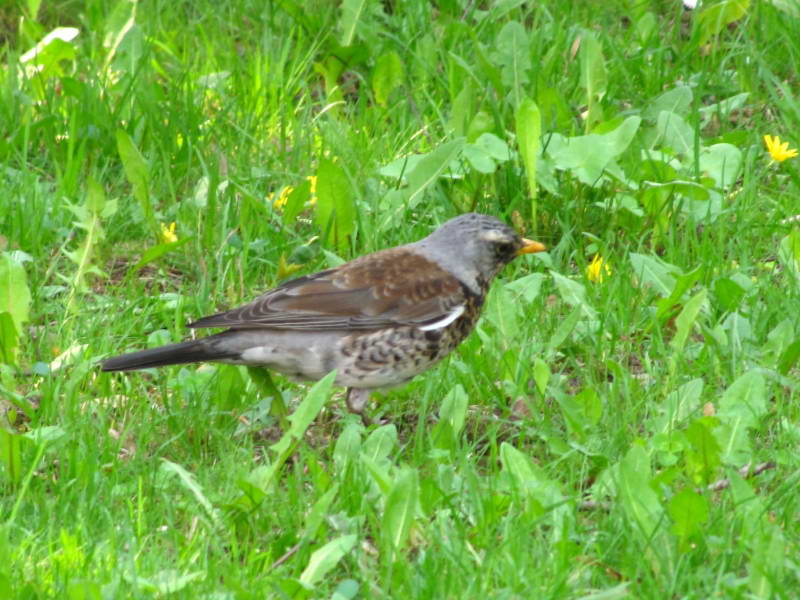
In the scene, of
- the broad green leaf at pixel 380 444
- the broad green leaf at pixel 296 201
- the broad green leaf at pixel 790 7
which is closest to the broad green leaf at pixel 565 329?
the broad green leaf at pixel 380 444

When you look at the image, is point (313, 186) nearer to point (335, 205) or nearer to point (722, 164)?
point (335, 205)

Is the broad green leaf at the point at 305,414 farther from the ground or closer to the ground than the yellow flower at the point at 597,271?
farther from the ground

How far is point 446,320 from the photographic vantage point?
516 cm

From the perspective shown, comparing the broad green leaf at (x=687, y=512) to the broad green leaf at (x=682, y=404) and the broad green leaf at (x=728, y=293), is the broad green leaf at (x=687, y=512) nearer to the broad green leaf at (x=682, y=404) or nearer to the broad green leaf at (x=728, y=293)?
the broad green leaf at (x=682, y=404)

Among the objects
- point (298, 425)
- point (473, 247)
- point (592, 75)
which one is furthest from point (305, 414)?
point (592, 75)

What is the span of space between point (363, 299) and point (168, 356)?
2.57 feet

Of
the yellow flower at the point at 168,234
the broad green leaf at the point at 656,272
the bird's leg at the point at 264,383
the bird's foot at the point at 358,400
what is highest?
the broad green leaf at the point at 656,272

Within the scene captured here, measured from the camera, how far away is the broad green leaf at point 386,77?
7113 millimetres

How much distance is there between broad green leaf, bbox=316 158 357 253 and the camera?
19.5 feet

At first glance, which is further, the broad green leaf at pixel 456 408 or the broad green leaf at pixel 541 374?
the broad green leaf at pixel 541 374

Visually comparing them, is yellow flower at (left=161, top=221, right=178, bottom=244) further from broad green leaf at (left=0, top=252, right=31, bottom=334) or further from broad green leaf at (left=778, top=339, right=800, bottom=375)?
broad green leaf at (left=778, top=339, right=800, bottom=375)

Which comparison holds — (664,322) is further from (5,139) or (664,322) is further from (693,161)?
(5,139)

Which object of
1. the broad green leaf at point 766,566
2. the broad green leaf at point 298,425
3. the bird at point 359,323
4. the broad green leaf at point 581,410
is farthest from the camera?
the bird at point 359,323

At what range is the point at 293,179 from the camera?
6.53 meters
